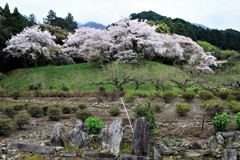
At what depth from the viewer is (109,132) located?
10898mm

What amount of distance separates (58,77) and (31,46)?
650 centimetres

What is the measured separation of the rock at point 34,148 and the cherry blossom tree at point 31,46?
25881mm

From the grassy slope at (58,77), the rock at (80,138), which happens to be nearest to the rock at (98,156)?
the rock at (80,138)

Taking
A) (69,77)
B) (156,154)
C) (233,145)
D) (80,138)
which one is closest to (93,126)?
(80,138)

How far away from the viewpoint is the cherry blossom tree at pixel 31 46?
1415 inches

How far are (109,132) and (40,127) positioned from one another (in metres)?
3.83

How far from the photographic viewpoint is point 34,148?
35.1 ft

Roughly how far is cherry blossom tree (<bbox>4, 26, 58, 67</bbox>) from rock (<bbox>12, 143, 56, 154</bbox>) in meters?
25.9

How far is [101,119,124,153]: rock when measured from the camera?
35.2 ft

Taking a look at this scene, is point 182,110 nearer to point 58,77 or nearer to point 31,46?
point 58,77

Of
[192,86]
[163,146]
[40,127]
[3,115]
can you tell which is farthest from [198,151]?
[192,86]

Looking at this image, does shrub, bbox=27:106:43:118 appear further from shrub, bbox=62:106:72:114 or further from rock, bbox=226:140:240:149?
rock, bbox=226:140:240:149

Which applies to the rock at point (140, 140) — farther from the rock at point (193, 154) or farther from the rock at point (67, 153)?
the rock at point (67, 153)

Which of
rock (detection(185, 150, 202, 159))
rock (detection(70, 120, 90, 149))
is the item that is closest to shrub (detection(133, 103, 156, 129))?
rock (detection(185, 150, 202, 159))
